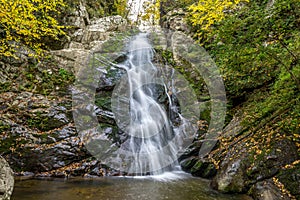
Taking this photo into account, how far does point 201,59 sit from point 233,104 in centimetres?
245

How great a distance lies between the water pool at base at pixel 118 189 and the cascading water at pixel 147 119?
0.83 metres

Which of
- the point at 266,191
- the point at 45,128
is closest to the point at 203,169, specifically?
the point at 266,191

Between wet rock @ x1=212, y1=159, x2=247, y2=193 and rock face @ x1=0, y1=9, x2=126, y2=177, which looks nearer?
wet rock @ x1=212, y1=159, x2=247, y2=193

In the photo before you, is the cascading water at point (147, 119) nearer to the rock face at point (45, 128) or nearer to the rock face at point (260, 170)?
the rock face at point (45, 128)

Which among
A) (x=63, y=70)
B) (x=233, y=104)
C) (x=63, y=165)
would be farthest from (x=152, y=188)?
(x=63, y=70)

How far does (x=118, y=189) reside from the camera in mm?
4438

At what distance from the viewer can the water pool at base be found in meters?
3.99

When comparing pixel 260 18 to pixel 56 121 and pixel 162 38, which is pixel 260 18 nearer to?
pixel 56 121

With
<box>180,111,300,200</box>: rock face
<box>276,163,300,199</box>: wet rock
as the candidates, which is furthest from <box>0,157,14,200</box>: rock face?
<box>276,163,300,199</box>: wet rock

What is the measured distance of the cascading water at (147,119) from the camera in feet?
20.3

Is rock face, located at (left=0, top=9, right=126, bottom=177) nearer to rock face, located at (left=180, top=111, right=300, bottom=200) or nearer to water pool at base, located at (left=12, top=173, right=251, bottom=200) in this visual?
water pool at base, located at (left=12, top=173, right=251, bottom=200)

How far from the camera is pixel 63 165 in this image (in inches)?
220

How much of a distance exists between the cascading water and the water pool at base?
0.83 m

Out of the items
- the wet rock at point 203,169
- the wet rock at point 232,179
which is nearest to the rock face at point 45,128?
the wet rock at point 203,169
